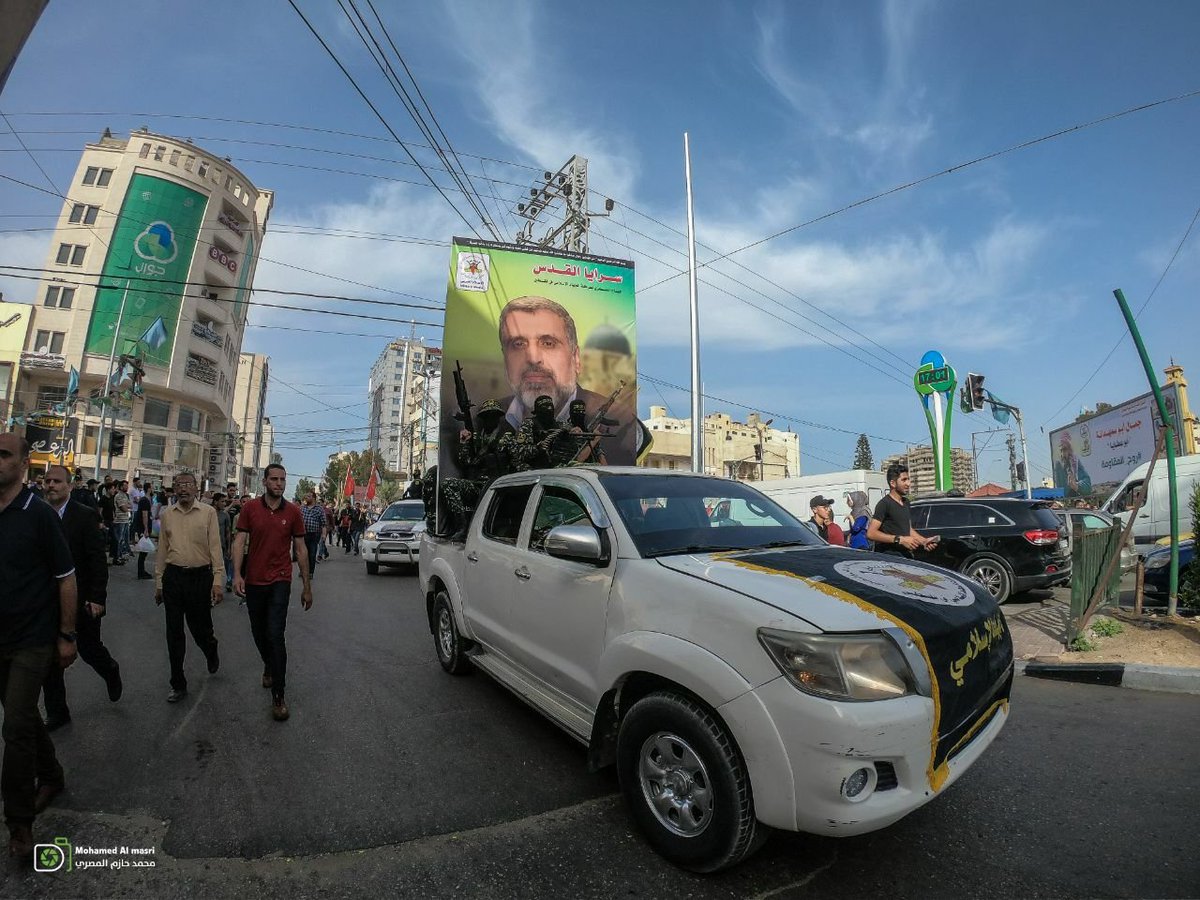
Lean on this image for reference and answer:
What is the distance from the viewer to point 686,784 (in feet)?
8.07

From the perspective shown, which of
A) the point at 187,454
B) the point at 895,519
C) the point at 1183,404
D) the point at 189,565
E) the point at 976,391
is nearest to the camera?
the point at 189,565

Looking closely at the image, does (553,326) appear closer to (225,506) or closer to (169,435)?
(225,506)

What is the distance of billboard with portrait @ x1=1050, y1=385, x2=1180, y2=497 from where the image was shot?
28922 mm

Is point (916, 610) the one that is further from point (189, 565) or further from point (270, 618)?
point (189, 565)

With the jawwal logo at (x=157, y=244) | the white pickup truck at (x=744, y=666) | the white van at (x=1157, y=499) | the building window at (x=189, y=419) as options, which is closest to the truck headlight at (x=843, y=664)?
the white pickup truck at (x=744, y=666)

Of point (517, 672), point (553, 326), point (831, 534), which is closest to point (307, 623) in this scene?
point (517, 672)

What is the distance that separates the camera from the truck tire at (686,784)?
88.8 inches

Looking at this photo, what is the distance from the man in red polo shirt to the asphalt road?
17.1 inches

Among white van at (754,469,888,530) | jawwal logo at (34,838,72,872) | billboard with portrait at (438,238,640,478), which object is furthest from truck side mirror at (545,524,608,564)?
white van at (754,469,888,530)

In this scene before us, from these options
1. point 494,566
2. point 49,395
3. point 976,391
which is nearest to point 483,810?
point 494,566

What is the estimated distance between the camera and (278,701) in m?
4.29

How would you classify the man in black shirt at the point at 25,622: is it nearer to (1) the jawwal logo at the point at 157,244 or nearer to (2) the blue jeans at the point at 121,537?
(2) the blue jeans at the point at 121,537

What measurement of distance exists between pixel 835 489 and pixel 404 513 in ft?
44.7

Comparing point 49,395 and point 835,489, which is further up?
point 49,395
